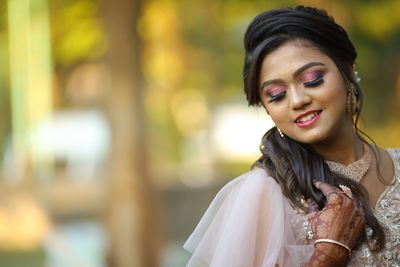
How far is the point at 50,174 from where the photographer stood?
24.4m

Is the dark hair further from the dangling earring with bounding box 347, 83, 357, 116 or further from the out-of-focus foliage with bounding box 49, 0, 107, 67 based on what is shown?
the out-of-focus foliage with bounding box 49, 0, 107, 67

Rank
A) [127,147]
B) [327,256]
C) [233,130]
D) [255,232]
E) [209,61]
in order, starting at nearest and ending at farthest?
[327,256] → [255,232] → [127,147] → [209,61] → [233,130]

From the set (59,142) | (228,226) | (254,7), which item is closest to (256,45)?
(228,226)

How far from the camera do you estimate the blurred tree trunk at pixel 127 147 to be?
11.6 m

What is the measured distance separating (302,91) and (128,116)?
8589 mm

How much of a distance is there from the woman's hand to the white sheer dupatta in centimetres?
7

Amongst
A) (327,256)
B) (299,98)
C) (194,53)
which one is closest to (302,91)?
(299,98)

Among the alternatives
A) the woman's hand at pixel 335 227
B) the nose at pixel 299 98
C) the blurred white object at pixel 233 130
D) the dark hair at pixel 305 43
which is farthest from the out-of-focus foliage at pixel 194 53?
the woman's hand at pixel 335 227

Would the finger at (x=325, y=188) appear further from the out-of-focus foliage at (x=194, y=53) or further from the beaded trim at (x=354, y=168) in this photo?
the out-of-focus foliage at (x=194, y=53)

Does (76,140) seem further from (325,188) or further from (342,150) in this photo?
(325,188)

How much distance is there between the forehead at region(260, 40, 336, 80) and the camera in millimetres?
3156

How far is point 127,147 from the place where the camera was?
456 inches

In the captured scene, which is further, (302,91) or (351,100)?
(351,100)

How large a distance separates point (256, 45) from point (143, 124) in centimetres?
854
